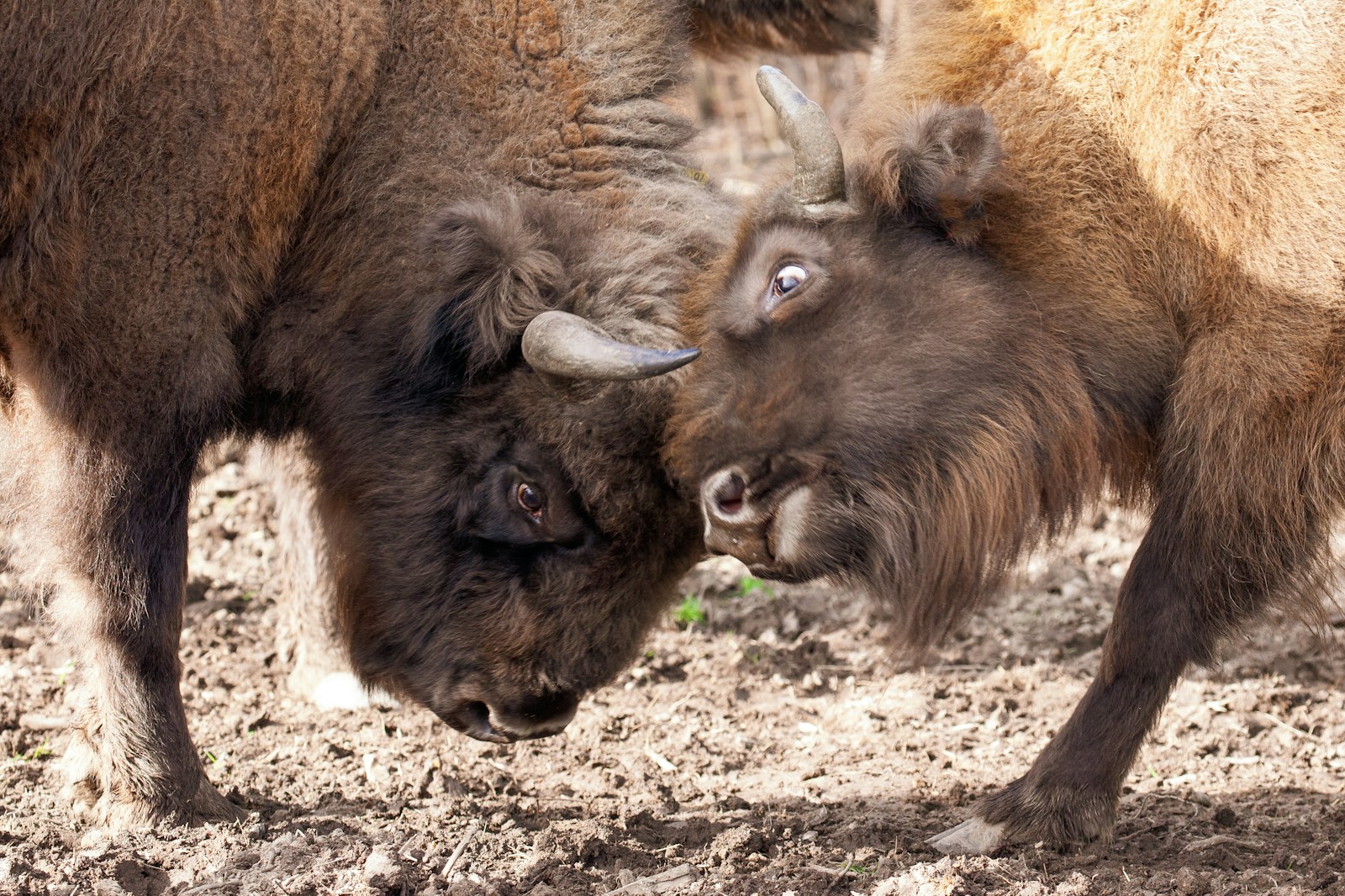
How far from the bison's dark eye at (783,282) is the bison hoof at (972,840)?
1.63m

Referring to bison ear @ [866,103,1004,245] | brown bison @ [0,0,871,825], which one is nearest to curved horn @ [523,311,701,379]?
brown bison @ [0,0,871,825]

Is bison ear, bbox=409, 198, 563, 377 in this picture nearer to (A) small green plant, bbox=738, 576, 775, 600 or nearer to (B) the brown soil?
(B) the brown soil

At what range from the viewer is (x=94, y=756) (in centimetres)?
472

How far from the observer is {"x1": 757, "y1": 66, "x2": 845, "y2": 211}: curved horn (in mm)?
4160

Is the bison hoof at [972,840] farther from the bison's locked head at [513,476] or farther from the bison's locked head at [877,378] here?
the bison's locked head at [513,476]

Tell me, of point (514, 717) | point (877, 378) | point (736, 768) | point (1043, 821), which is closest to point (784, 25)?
point (877, 378)

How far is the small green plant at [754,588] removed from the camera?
7055 mm

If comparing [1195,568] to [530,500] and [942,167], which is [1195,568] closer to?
[942,167]

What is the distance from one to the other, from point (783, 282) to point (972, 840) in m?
1.71

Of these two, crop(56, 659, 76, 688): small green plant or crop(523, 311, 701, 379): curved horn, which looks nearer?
crop(523, 311, 701, 379): curved horn

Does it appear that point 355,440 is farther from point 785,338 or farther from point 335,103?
point 785,338

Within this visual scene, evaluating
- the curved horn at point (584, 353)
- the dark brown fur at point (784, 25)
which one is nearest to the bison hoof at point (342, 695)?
the curved horn at point (584, 353)

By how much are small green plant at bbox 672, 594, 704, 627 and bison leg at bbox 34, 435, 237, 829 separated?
2.61 metres

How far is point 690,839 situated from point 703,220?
6.70 ft
